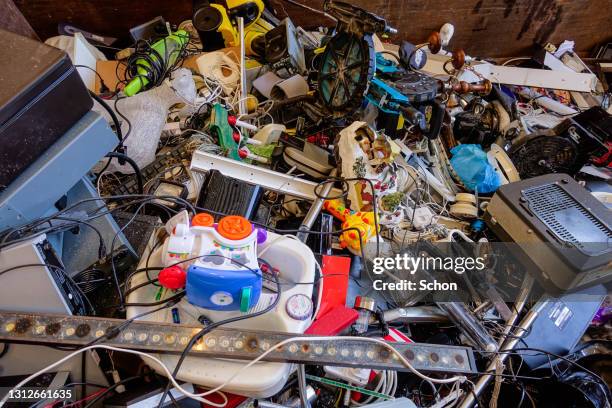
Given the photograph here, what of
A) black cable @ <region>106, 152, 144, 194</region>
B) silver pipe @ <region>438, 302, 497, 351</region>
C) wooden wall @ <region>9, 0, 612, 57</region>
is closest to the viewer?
silver pipe @ <region>438, 302, 497, 351</region>

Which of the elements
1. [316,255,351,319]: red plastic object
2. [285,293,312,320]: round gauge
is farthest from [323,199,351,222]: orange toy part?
[285,293,312,320]: round gauge

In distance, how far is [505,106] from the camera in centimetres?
212

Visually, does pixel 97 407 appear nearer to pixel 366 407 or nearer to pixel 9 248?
pixel 9 248

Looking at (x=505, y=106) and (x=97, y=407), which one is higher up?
(x=505, y=106)

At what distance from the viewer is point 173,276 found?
922 mm

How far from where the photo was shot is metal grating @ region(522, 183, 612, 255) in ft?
4.16

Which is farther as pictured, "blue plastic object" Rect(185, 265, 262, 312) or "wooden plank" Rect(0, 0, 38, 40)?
"wooden plank" Rect(0, 0, 38, 40)

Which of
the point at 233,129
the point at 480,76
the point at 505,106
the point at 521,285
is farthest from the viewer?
the point at 480,76

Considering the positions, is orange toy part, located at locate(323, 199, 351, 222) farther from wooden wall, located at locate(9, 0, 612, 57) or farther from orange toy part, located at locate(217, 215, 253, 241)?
wooden wall, located at locate(9, 0, 612, 57)

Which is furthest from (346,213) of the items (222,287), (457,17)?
(457,17)

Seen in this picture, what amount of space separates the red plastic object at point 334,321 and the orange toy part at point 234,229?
0.34m

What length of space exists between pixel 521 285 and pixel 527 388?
0.34 metres

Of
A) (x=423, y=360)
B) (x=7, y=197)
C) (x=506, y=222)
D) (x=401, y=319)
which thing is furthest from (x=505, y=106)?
(x=7, y=197)

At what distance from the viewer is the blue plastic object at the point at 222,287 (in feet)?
2.88
